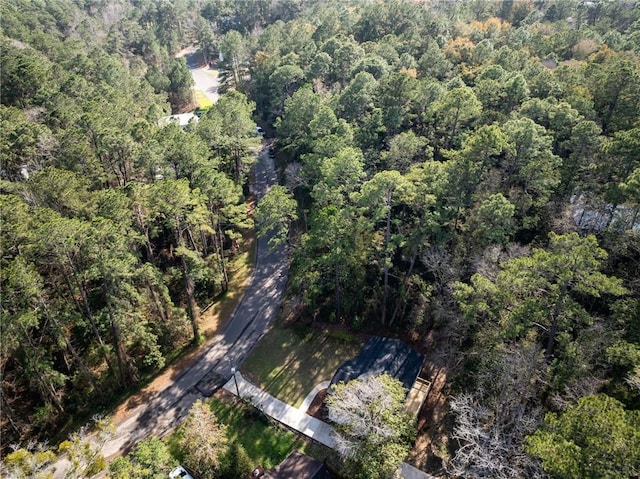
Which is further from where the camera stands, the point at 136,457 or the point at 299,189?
the point at 299,189

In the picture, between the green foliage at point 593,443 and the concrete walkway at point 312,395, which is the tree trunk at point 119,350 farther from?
the green foliage at point 593,443

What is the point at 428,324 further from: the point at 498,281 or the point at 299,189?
the point at 299,189

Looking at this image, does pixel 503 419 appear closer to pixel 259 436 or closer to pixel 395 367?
pixel 395 367

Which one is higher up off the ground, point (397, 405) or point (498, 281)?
point (498, 281)

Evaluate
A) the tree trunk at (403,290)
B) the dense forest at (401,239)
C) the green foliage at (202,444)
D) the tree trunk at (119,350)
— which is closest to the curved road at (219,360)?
the tree trunk at (119,350)

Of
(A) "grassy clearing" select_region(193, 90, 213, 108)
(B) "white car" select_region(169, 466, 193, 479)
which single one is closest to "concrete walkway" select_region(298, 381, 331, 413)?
(B) "white car" select_region(169, 466, 193, 479)

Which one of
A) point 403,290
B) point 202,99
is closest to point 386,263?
point 403,290

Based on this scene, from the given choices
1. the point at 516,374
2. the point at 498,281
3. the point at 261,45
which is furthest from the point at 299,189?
the point at 261,45
